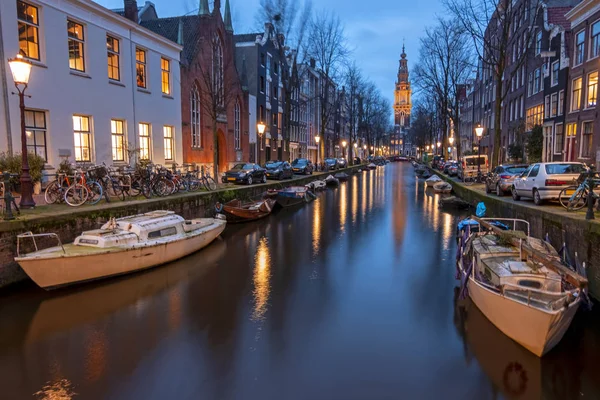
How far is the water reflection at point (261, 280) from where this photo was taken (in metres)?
8.71

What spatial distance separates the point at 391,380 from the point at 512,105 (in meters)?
43.8

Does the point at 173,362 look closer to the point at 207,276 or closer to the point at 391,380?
the point at 391,380

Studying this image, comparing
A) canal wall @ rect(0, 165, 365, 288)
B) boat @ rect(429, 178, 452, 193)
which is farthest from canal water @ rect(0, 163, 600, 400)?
boat @ rect(429, 178, 452, 193)

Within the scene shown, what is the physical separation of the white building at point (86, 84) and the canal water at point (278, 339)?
349 inches

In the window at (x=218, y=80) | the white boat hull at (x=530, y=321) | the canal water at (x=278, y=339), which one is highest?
the window at (x=218, y=80)

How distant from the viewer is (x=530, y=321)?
6547 mm

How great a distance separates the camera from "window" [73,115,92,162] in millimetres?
18672

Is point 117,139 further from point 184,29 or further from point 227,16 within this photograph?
point 227,16

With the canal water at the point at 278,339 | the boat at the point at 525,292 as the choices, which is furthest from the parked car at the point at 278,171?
the boat at the point at 525,292

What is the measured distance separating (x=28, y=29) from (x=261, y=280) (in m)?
13.2

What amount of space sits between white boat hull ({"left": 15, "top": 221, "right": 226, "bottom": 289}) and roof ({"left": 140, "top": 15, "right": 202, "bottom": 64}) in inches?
766

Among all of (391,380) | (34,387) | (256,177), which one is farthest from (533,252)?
(256,177)

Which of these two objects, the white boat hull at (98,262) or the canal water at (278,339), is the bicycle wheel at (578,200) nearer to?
the canal water at (278,339)

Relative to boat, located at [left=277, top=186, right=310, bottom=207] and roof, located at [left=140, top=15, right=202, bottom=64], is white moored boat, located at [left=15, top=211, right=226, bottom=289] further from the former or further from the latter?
roof, located at [left=140, top=15, right=202, bottom=64]
